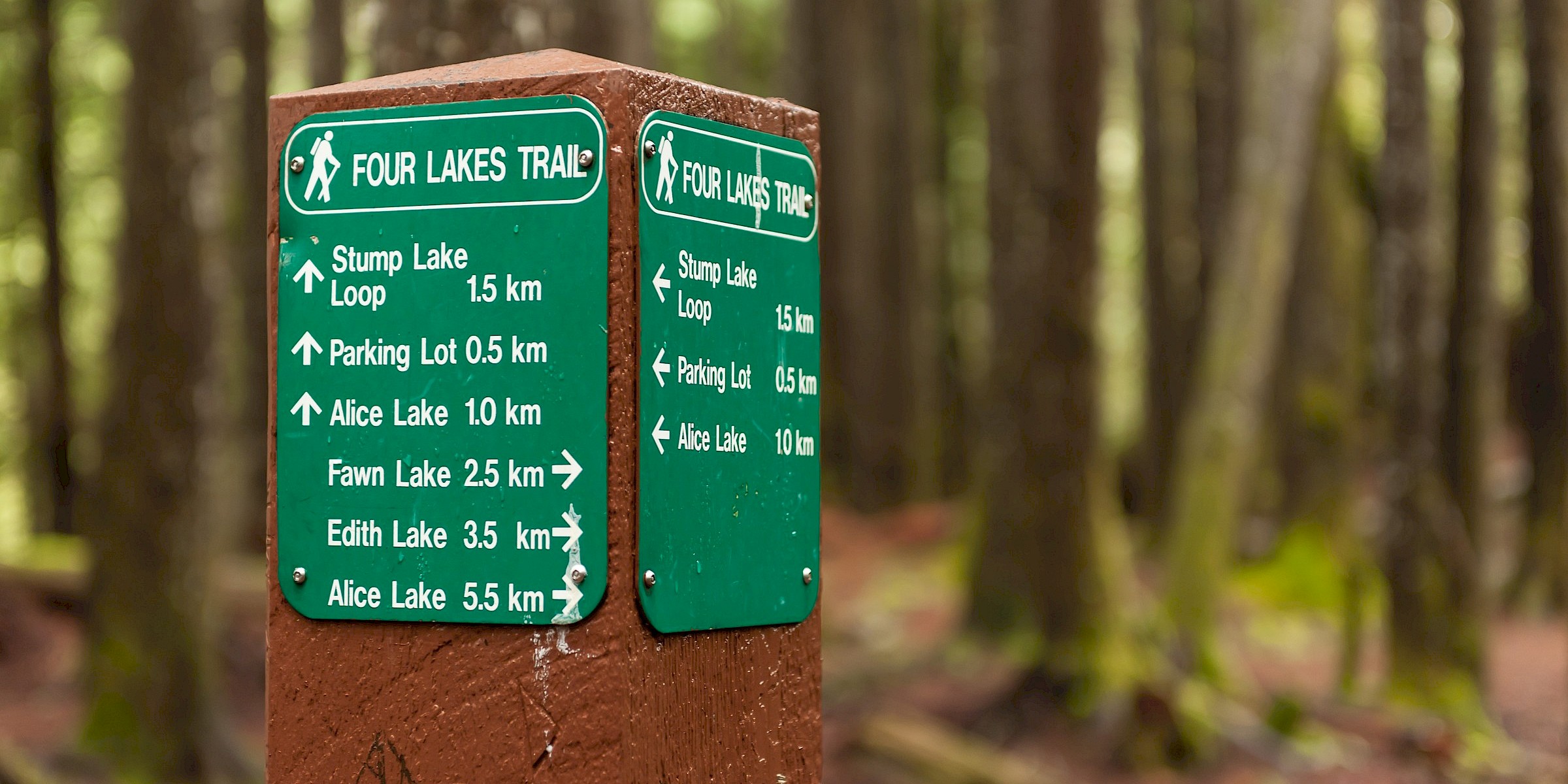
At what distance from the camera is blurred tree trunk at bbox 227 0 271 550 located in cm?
1573

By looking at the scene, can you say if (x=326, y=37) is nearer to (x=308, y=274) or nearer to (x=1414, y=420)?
(x=1414, y=420)

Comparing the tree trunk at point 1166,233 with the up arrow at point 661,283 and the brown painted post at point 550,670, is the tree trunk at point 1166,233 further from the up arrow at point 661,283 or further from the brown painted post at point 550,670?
the up arrow at point 661,283

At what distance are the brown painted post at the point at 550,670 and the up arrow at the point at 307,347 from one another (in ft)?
0.16

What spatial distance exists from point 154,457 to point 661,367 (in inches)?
279

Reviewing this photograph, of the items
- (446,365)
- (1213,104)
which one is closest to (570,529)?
(446,365)

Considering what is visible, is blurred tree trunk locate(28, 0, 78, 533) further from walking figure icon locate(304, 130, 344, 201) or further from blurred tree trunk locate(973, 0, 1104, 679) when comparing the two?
walking figure icon locate(304, 130, 344, 201)

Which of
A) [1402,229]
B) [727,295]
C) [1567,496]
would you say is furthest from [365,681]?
[1567,496]

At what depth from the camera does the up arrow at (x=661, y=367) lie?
2639 mm

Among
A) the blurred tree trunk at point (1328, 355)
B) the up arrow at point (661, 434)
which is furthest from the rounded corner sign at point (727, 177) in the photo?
the blurred tree trunk at point (1328, 355)

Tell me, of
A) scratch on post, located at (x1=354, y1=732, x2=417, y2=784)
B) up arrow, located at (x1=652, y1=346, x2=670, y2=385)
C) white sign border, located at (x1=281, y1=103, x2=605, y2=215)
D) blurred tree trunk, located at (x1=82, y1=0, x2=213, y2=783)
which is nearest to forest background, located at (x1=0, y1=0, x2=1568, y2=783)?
blurred tree trunk, located at (x1=82, y1=0, x2=213, y2=783)

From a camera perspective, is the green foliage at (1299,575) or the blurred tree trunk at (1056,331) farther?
the green foliage at (1299,575)

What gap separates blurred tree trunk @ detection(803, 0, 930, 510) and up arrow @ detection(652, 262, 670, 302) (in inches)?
689

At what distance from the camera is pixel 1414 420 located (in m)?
10.5

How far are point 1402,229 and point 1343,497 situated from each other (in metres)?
5.70
